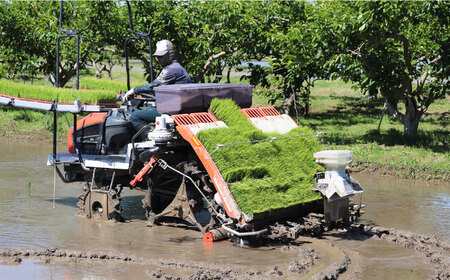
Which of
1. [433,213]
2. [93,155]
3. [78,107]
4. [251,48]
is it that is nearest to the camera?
[78,107]

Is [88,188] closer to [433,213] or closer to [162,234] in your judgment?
[162,234]

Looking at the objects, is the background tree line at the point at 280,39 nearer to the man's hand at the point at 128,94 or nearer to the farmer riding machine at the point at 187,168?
the farmer riding machine at the point at 187,168

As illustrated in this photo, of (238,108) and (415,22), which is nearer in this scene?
(238,108)

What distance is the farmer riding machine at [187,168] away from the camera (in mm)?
7895

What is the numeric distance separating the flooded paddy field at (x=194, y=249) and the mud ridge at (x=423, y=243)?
1cm

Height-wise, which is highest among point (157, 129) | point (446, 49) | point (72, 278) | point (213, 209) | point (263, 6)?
point (263, 6)

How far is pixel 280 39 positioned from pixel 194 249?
10.5 meters

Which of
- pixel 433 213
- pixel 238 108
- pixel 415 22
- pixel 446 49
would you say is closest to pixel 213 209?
pixel 238 108

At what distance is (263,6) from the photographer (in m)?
20.4

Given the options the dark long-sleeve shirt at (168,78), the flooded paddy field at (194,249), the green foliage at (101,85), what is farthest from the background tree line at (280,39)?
the dark long-sleeve shirt at (168,78)

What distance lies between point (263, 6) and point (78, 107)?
12679 millimetres

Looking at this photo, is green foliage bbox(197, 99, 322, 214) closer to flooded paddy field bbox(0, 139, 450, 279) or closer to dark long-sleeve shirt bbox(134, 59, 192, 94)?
flooded paddy field bbox(0, 139, 450, 279)

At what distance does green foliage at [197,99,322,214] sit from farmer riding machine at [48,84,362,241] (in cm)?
4

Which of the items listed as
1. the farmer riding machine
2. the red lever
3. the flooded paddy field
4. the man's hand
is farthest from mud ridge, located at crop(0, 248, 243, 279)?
the man's hand
